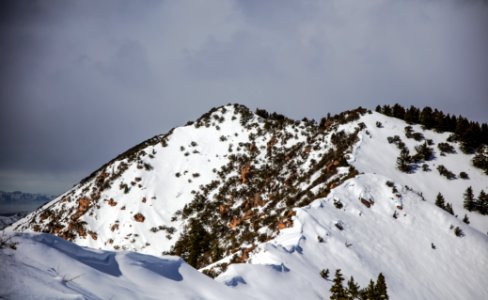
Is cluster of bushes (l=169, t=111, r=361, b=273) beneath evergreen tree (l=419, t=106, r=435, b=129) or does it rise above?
beneath

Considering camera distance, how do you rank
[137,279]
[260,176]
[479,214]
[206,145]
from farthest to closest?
[206,145]
[260,176]
[479,214]
[137,279]

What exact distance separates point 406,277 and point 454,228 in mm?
7609

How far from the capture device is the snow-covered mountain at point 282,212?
1436 centimetres

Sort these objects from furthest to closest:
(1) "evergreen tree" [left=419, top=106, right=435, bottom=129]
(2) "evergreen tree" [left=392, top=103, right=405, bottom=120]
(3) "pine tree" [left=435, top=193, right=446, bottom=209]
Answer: (2) "evergreen tree" [left=392, top=103, right=405, bottom=120] → (1) "evergreen tree" [left=419, top=106, right=435, bottom=129] → (3) "pine tree" [left=435, top=193, right=446, bottom=209]

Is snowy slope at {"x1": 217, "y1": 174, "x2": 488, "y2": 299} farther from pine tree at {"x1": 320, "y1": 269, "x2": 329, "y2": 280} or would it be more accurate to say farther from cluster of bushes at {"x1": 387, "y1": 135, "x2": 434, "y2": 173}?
cluster of bushes at {"x1": 387, "y1": 135, "x2": 434, "y2": 173}

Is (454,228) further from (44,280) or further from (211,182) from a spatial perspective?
(211,182)

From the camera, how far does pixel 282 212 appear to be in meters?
25.6

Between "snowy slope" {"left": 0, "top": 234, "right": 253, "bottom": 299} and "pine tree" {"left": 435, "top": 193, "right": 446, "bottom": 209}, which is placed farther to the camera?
"pine tree" {"left": 435, "top": 193, "right": 446, "bottom": 209}

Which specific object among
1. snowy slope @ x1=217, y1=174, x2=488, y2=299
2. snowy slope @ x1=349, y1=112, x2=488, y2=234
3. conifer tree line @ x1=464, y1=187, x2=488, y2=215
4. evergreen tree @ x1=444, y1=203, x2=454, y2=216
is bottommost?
snowy slope @ x1=217, y1=174, x2=488, y2=299

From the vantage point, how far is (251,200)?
3581 cm

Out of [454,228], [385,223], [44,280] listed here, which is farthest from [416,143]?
[44,280]

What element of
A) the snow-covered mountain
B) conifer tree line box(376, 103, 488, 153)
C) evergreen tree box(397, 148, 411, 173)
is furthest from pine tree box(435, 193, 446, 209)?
conifer tree line box(376, 103, 488, 153)

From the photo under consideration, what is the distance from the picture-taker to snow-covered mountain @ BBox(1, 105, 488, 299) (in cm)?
1436

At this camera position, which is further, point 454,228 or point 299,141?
point 299,141
